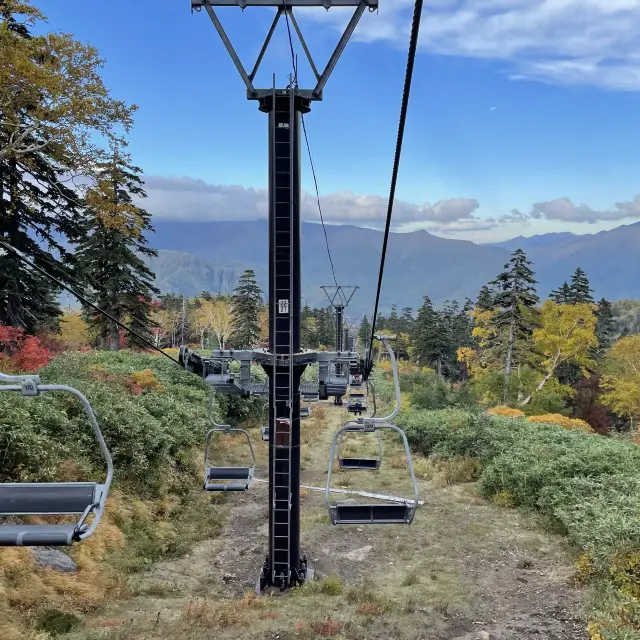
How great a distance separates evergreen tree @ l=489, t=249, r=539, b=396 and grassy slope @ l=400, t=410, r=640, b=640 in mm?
14700

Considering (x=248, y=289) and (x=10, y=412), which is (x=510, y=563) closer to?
(x=10, y=412)

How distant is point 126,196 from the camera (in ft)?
90.8

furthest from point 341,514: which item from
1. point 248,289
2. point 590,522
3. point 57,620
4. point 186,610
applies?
point 248,289

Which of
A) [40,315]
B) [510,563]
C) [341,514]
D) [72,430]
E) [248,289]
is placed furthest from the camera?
[248,289]

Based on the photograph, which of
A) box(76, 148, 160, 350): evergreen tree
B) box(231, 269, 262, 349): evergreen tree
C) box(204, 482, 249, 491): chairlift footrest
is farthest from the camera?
box(231, 269, 262, 349): evergreen tree

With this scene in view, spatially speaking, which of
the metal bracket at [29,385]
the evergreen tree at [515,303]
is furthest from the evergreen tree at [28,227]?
the evergreen tree at [515,303]

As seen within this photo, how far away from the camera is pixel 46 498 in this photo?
452 cm

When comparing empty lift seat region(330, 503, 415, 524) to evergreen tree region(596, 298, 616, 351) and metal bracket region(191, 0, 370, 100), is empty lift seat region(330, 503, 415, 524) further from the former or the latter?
evergreen tree region(596, 298, 616, 351)

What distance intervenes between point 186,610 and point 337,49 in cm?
881

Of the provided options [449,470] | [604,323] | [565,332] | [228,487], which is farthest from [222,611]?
[604,323]

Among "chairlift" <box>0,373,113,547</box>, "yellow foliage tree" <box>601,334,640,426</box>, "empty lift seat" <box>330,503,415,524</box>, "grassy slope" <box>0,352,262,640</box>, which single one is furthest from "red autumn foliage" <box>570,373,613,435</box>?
"chairlift" <box>0,373,113,547</box>

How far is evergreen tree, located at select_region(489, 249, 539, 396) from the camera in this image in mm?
34219

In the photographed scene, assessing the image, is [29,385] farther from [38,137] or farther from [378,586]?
[38,137]

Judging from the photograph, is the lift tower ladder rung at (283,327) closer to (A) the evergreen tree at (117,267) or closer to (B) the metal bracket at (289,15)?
(B) the metal bracket at (289,15)
